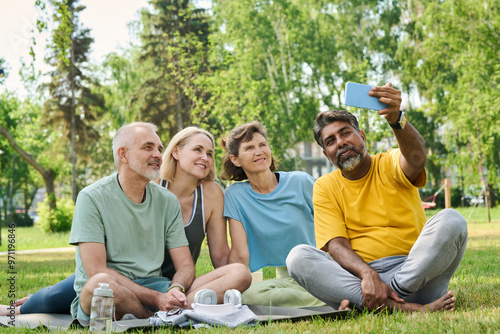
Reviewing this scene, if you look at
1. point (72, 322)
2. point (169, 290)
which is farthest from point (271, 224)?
point (72, 322)

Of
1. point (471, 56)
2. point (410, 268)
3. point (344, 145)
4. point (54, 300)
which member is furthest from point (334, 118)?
point (471, 56)

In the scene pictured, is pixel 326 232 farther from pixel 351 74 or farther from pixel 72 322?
pixel 351 74

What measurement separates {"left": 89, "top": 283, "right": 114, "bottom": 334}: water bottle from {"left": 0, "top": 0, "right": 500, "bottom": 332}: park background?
2915 mm

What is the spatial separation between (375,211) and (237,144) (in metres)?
1.69

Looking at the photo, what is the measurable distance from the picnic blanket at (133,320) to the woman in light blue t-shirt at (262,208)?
800 mm

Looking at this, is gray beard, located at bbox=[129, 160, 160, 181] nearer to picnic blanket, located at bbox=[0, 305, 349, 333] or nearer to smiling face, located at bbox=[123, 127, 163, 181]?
smiling face, located at bbox=[123, 127, 163, 181]

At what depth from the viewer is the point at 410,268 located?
3.74 m

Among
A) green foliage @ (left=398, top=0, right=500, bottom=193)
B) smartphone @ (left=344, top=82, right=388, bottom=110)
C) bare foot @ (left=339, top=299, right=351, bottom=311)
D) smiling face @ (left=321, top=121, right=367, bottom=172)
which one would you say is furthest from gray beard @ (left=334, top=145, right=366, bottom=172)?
green foliage @ (left=398, top=0, right=500, bottom=193)

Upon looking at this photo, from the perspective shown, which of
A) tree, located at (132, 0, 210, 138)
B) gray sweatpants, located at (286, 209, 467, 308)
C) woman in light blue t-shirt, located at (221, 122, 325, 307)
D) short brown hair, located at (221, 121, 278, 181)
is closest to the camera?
gray sweatpants, located at (286, 209, 467, 308)

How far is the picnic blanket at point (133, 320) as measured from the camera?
11.7ft

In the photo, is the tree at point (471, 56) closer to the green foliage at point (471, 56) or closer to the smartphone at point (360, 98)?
the green foliage at point (471, 56)

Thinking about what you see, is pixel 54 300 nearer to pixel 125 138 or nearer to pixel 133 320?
pixel 133 320

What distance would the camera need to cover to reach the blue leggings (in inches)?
173

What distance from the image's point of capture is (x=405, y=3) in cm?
2805
